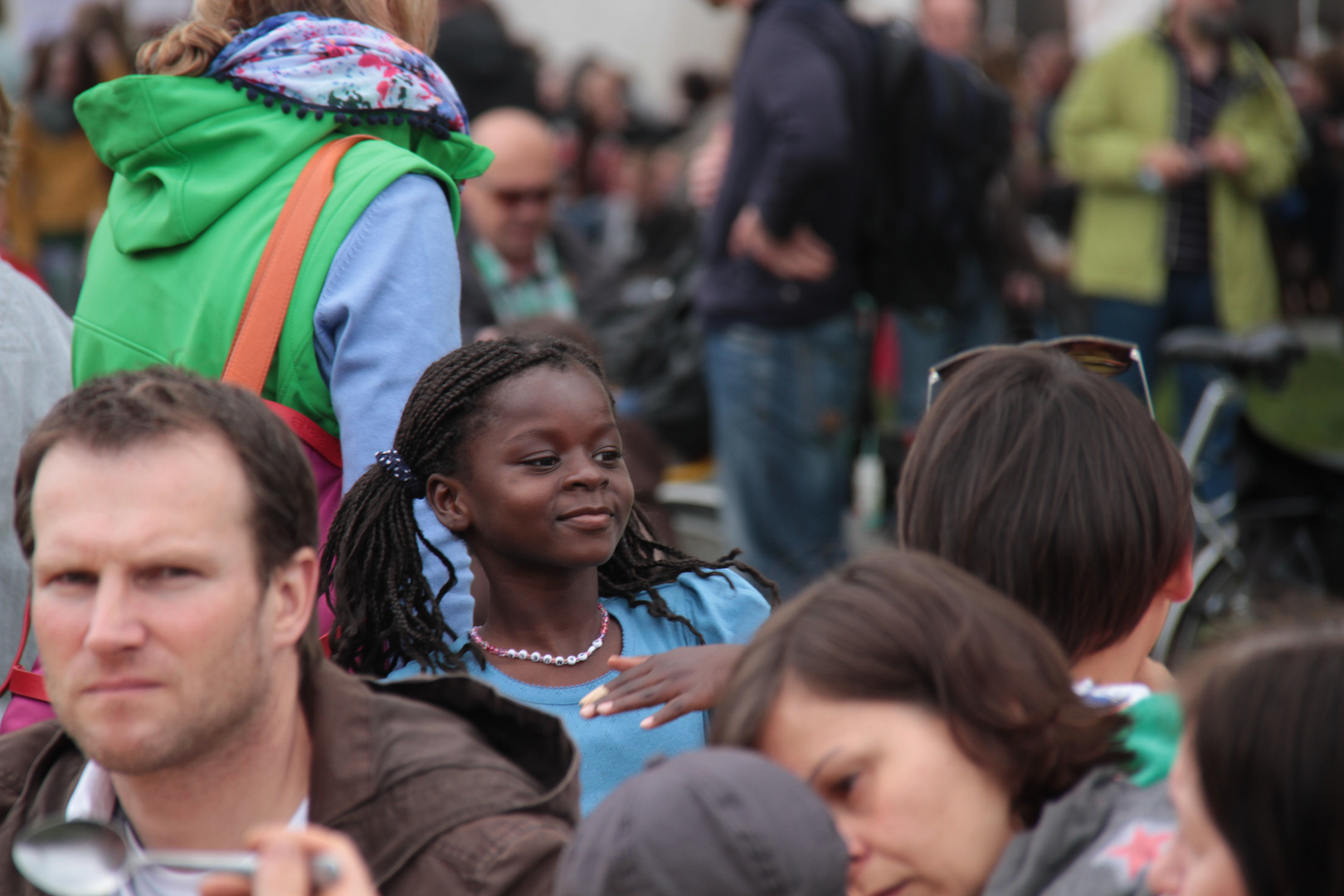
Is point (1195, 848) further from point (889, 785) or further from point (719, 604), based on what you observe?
point (719, 604)

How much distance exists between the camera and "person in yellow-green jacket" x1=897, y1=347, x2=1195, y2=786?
1.94m

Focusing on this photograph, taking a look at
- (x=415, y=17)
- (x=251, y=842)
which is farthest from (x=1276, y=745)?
(x=415, y=17)

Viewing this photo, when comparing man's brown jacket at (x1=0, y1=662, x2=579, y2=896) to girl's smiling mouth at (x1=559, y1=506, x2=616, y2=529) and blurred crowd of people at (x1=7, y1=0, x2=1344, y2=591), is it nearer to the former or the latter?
girl's smiling mouth at (x1=559, y1=506, x2=616, y2=529)

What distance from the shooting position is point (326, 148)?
2.44 m

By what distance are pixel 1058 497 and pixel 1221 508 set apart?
11.7 ft

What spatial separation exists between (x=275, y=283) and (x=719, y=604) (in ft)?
3.00

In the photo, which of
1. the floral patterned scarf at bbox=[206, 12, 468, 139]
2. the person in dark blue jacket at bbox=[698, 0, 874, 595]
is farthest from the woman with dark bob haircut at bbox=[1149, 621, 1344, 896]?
the person in dark blue jacket at bbox=[698, 0, 874, 595]

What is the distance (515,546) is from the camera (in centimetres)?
249

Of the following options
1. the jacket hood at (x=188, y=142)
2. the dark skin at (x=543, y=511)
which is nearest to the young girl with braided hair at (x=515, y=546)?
the dark skin at (x=543, y=511)

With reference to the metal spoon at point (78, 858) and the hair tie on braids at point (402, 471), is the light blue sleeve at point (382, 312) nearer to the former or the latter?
the hair tie on braids at point (402, 471)

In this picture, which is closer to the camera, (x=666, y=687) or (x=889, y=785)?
(x=889, y=785)

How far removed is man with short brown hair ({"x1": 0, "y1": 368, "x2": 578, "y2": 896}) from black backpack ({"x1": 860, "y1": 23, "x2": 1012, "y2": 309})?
373cm

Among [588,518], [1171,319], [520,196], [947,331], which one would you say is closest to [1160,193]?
[1171,319]

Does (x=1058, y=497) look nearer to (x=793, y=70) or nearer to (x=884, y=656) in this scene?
(x=884, y=656)
